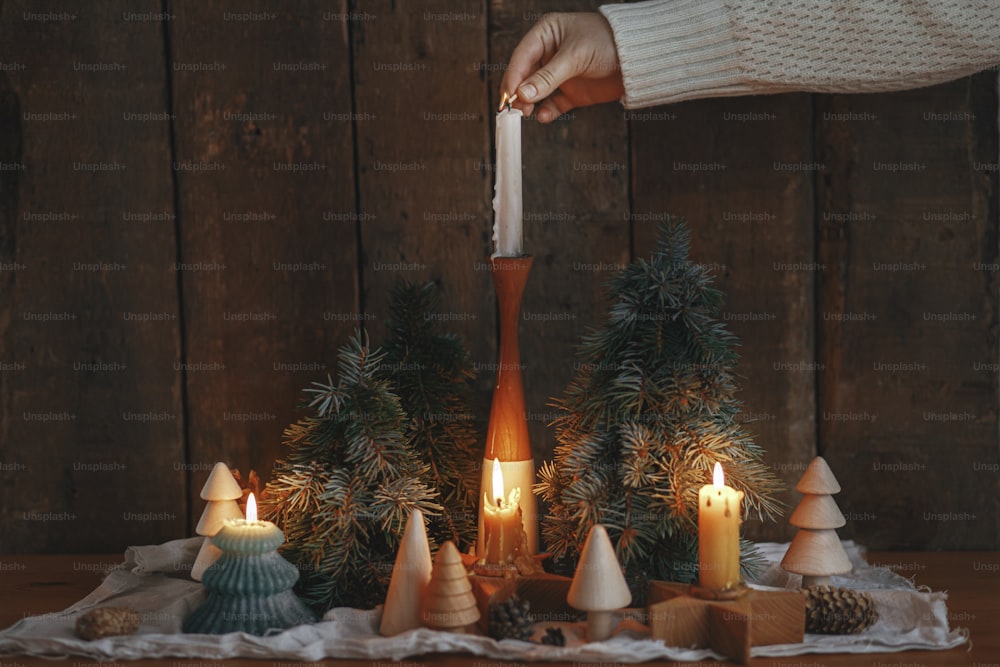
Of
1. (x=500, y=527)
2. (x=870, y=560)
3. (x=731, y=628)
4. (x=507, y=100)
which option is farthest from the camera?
(x=870, y=560)

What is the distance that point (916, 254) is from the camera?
1208 millimetres

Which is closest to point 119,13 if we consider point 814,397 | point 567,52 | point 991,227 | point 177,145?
point 177,145

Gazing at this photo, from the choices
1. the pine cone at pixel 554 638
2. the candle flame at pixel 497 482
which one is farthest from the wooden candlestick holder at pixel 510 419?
the pine cone at pixel 554 638

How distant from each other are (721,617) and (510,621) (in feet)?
0.63

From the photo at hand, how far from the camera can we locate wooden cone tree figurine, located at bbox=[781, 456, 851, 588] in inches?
38.0

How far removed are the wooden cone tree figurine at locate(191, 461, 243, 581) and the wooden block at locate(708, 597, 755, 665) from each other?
0.52 meters

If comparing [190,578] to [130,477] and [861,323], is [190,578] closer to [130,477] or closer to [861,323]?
[130,477]

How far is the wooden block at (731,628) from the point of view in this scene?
813 mm

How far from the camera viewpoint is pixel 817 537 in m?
0.98

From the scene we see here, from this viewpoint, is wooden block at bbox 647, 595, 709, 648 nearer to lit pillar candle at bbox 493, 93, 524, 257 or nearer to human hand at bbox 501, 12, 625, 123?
lit pillar candle at bbox 493, 93, 524, 257

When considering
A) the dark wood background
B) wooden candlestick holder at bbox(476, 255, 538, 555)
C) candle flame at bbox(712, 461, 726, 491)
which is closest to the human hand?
the dark wood background

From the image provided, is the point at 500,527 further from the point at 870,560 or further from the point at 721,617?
the point at 870,560

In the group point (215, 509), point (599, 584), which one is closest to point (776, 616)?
point (599, 584)

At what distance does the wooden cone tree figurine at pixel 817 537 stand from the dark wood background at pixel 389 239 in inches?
10.0
